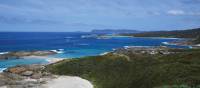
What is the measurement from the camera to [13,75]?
60.3 m

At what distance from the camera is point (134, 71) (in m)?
54.8

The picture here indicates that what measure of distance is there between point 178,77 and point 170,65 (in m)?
7.85

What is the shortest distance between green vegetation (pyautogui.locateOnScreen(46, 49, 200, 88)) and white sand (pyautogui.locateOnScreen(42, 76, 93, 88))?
1812mm

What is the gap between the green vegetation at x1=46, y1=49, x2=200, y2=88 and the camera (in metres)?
43.9

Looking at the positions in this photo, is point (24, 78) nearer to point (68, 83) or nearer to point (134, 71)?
point (68, 83)

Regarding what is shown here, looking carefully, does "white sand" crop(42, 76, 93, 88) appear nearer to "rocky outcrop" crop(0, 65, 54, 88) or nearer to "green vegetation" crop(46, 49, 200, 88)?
"rocky outcrop" crop(0, 65, 54, 88)

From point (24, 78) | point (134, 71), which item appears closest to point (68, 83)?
point (24, 78)

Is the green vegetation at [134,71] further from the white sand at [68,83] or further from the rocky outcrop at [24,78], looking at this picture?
the rocky outcrop at [24,78]

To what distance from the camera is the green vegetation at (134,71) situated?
144ft

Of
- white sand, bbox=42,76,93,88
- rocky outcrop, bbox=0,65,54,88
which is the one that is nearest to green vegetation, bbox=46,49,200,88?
white sand, bbox=42,76,93,88

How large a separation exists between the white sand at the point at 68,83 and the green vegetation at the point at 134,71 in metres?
1.81

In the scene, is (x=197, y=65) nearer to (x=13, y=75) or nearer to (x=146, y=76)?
(x=146, y=76)

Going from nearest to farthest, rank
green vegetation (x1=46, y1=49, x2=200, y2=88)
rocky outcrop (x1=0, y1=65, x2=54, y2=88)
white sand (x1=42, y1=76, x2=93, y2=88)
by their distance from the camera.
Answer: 1. green vegetation (x1=46, y1=49, x2=200, y2=88)
2. white sand (x1=42, y1=76, x2=93, y2=88)
3. rocky outcrop (x1=0, y1=65, x2=54, y2=88)

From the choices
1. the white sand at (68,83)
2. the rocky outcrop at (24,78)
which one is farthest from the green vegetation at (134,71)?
the rocky outcrop at (24,78)
